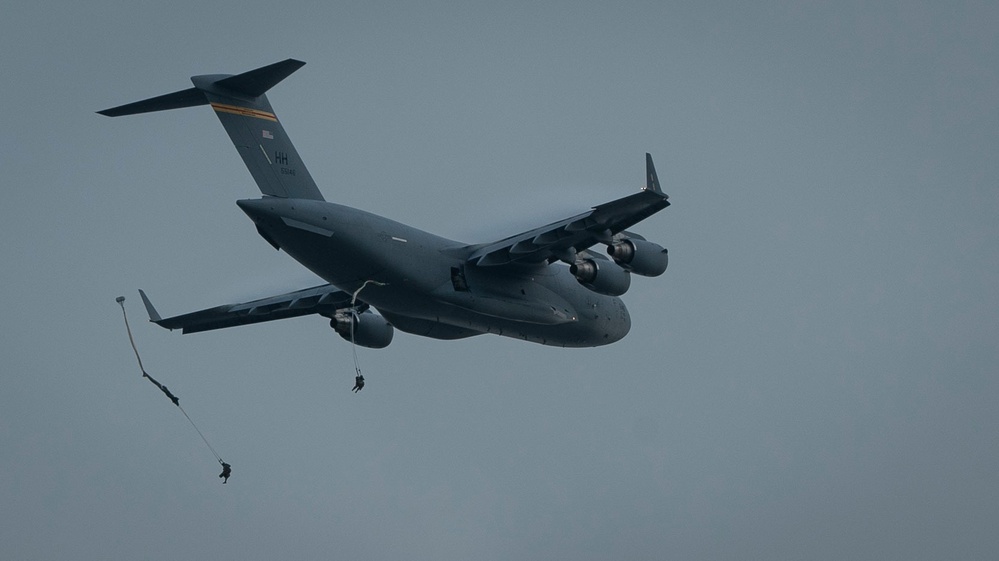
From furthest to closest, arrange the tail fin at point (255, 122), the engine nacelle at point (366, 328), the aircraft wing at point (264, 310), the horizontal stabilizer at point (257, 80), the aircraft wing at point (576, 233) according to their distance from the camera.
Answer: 1. the aircraft wing at point (264, 310)
2. the engine nacelle at point (366, 328)
3. the aircraft wing at point (576, 233)
4. the tail fin at point (255, 122)
5. the horizontal stabilizer at point (257, 80)

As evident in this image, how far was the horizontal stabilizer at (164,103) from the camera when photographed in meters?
24.1

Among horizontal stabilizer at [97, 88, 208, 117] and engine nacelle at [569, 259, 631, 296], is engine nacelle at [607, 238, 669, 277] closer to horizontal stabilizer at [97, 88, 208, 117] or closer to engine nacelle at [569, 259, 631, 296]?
engine nacelle at [569, 259, 631, 296]

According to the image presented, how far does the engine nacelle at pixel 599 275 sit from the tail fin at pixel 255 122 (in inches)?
180

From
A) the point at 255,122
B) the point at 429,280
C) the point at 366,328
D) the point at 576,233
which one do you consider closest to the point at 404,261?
the point at 429,280

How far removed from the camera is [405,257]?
85.7ft

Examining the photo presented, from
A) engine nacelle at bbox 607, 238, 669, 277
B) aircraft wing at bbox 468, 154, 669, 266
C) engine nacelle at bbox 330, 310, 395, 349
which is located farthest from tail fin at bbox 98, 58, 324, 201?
engine nacelle at bbox 607, 238, 669, 277

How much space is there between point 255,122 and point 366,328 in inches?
218

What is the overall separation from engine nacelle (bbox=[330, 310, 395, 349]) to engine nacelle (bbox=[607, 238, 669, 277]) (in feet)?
16.8

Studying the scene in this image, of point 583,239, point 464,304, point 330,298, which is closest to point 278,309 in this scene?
point 330,298

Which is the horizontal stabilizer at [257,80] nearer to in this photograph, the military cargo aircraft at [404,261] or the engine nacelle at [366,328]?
the military cargo aircraft at [404,261]

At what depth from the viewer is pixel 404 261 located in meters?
26.1

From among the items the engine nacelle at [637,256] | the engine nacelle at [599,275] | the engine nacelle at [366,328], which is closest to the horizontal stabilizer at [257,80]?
the engine nacelle at [366,328]

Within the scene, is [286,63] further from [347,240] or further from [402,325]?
[402,325]

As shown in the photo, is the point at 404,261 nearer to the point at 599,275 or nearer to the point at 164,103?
the point at 599,275
